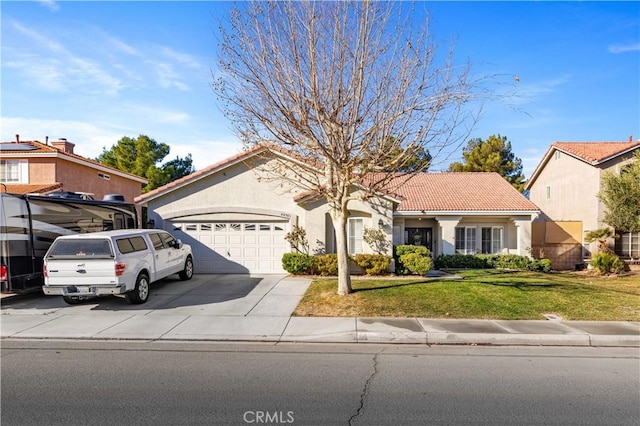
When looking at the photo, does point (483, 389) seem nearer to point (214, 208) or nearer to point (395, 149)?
point (395, 149)

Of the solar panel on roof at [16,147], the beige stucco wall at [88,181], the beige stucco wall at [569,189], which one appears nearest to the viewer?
the solar panel on roof at [16,147]

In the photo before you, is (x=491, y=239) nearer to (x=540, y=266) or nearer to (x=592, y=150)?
(x=540, y=266)

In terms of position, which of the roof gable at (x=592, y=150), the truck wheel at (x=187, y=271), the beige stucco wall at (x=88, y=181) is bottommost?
the truck wheel at (x=187, y=271)

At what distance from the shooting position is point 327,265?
1422 centimetres

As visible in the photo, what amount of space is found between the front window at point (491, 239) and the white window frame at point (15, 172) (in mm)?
23834

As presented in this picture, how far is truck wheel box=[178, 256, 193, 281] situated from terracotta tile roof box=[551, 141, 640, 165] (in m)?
20.3

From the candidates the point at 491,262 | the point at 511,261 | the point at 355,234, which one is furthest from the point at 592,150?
the point at 355,234

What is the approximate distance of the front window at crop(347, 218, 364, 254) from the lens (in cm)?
1545

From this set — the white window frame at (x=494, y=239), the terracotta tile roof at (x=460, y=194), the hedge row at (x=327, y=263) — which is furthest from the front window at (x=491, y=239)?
the hedge row at (x=327, y=263)

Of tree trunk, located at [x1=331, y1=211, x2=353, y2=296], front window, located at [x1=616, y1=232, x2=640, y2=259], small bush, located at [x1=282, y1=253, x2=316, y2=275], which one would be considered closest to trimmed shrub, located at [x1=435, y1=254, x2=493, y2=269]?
small bush, located at [x1=282, y1=253, x2=316, y2=275]

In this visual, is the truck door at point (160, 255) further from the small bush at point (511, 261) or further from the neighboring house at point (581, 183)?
the neighboring house at point (581, 183)

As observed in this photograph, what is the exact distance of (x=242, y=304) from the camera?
10.1 metres

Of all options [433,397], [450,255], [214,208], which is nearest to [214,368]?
[433,397]

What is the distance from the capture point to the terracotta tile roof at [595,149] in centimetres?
2020
